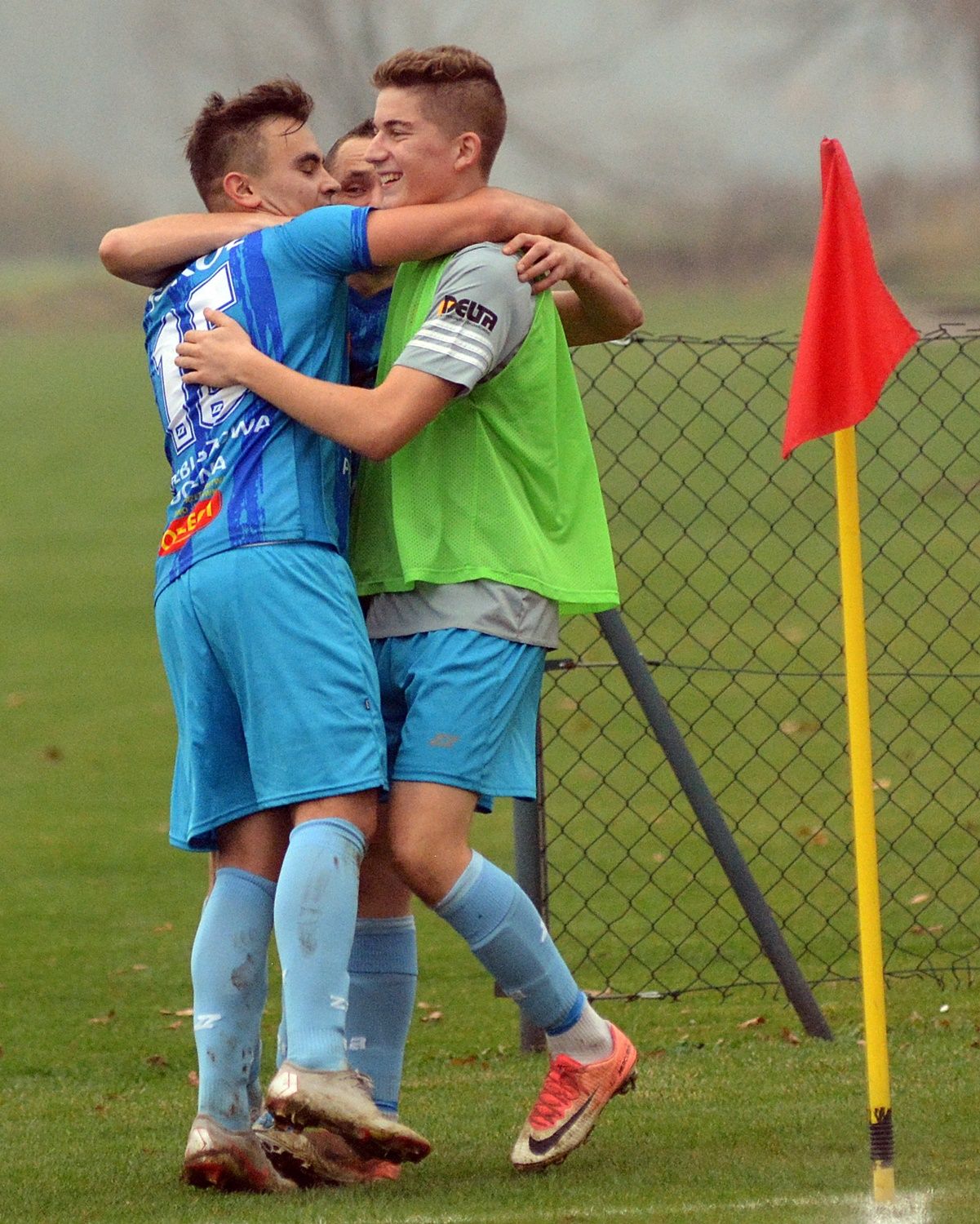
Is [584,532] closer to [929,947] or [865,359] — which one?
[865,359]

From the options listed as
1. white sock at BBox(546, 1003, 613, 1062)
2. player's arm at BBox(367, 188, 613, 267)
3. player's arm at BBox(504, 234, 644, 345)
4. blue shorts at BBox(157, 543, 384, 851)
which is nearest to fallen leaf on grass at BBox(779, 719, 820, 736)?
player's arm at BBox(504, 234, 644, 345)

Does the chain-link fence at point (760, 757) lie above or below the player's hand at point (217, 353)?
below

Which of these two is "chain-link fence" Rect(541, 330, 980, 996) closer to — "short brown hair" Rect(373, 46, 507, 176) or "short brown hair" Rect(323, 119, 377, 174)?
"short brown hair" Rect(323, 119, 377, 174)

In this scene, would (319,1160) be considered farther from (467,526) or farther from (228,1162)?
(467,526)

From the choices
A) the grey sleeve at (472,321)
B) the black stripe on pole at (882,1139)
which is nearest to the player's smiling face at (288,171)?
the grey sleeve at (472,321)

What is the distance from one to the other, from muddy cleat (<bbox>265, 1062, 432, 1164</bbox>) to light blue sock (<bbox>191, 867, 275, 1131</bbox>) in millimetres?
292

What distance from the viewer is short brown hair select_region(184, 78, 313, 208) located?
359cm

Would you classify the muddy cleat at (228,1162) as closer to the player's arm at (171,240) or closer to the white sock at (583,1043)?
the white sock at (583,1043)

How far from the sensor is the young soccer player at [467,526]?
3322mm

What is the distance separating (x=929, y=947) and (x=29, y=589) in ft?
39.4

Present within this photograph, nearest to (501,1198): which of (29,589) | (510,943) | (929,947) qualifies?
(510,943)

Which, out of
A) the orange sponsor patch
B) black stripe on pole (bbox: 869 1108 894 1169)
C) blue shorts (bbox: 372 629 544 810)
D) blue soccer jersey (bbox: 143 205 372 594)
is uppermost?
blue soccer jersey (bbox: 143 205 372 594)

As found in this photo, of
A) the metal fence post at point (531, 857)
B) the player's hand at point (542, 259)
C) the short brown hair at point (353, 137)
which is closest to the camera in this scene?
the player's hand at point (542, 259)

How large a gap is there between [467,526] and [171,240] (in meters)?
0.80
